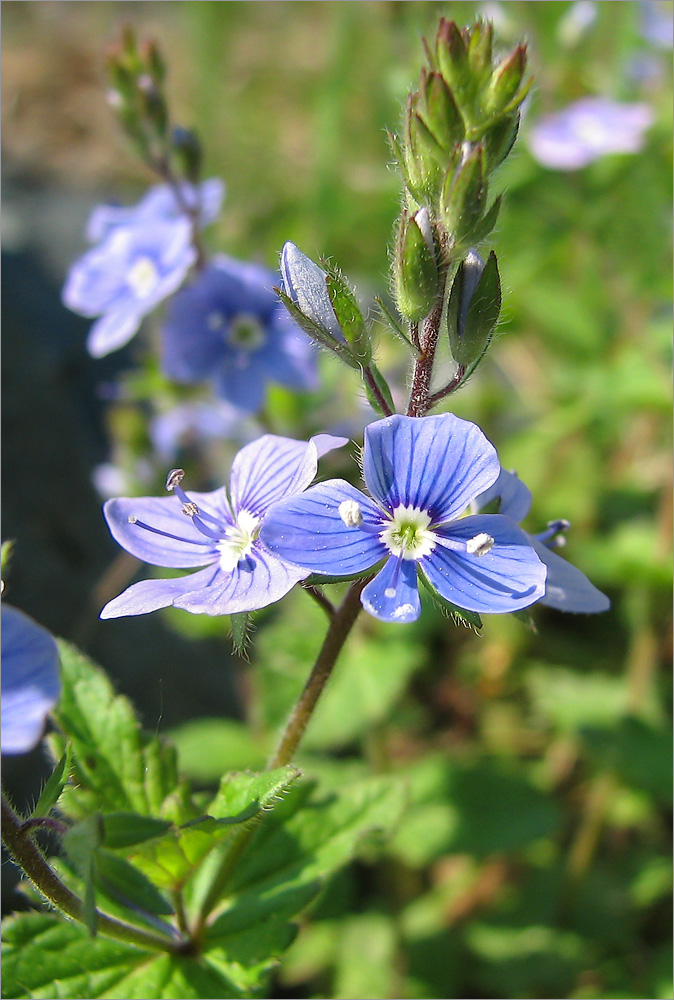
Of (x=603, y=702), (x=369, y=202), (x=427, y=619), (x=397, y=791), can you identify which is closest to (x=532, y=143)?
(x=369, y=202)

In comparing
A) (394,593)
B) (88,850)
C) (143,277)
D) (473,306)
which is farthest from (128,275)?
(88,850)

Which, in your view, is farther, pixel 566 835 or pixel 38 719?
pixel 566 835

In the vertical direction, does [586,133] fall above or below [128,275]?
above

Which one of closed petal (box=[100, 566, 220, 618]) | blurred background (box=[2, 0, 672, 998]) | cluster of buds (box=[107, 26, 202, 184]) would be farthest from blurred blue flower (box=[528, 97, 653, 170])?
closed petal (box=[100, 566, 220, 618])

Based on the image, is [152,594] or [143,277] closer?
[152,594]

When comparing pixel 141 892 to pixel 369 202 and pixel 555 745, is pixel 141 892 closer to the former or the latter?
pixel 555 745

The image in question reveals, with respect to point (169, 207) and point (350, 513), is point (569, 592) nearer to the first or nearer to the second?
point (350, 513)

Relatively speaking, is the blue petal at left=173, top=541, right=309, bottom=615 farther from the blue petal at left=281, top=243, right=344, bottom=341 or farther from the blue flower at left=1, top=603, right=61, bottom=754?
the blue petal at left=281, top=243, right=344, bottom=341

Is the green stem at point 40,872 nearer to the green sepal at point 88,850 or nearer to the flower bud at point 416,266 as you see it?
the green sepal at point 88,850
